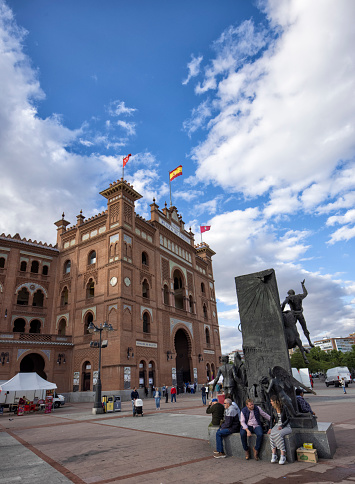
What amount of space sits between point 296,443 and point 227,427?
1.41m

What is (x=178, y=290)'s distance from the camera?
39.3 metres

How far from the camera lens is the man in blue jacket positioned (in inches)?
267

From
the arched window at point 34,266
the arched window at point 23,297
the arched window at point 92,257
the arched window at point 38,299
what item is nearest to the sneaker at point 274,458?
the arched window at point 92,257

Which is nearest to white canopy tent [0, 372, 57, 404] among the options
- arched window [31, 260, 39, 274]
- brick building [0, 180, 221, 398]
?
brick building [0, 180, 221, 398]

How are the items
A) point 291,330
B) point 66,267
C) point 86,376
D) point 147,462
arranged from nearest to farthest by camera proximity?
point 147,462, point 291,330, point 86,376, point 66,267

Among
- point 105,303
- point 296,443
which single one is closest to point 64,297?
point 105,303

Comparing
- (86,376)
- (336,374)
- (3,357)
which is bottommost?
(336,374)

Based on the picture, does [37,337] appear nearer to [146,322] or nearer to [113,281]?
A: [113,281]

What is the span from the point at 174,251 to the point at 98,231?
1049 centimetres

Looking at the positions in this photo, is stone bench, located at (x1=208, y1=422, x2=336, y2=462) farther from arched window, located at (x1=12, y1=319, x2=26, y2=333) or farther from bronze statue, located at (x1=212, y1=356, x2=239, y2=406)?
arched window, located at (x1=12, y1=319, x2=26, y2=333)

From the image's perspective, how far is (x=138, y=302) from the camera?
98.0ft

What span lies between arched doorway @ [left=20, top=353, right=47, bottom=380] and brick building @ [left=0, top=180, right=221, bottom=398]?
90 mm

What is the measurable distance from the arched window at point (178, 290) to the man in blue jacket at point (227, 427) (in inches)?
1268

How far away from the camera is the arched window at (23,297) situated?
32.9 meters
